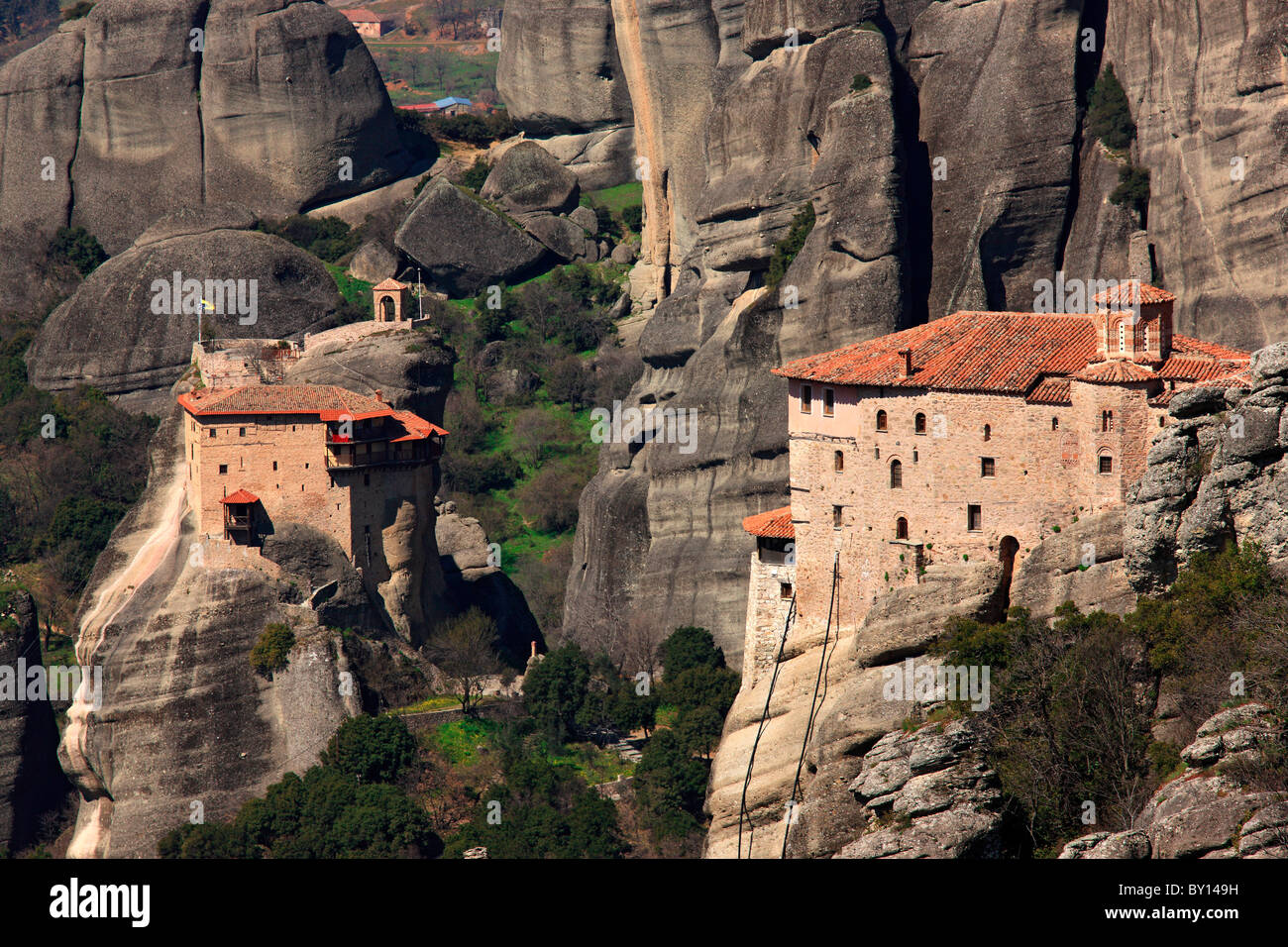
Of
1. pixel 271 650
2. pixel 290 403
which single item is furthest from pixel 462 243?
pixel 271 650

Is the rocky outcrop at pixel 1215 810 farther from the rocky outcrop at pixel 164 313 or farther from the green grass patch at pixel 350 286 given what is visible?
the green grass patch at pixel 350 286

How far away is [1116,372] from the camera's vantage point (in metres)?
46.3

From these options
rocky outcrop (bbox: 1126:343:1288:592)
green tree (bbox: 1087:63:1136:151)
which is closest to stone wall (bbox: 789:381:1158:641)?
rocky outcrop (bbox: 1126:343:1288:592)

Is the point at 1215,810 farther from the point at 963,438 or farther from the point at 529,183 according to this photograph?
the point at 529,183

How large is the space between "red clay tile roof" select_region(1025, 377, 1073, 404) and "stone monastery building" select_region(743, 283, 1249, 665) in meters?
0.03

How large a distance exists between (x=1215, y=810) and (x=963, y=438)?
44.1 ft

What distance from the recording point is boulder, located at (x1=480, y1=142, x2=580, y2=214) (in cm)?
11075

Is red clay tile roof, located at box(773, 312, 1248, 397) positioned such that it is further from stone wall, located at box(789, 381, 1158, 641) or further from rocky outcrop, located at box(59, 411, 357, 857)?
rocky outcrop, located at box(59, 411, 357, 857)

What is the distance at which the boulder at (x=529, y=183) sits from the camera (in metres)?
111

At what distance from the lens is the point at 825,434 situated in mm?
51594

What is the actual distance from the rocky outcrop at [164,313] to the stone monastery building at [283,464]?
2566cm

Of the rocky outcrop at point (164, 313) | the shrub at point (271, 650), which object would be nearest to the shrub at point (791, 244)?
the shrub at point (271, 650)
